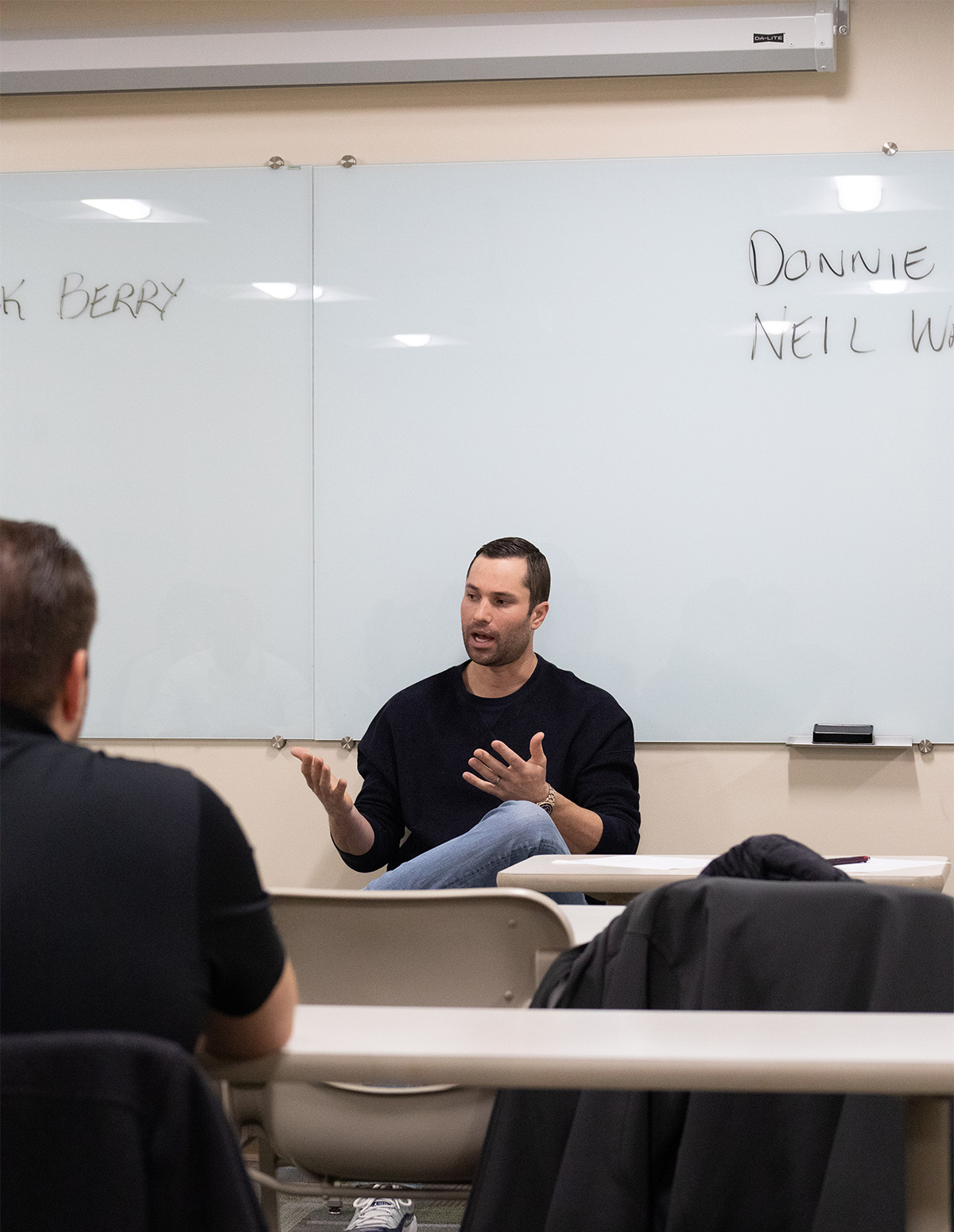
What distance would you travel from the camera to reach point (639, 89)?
299 centimetres

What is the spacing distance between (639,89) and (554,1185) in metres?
2.80

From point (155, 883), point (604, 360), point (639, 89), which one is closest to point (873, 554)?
point (604, 360)

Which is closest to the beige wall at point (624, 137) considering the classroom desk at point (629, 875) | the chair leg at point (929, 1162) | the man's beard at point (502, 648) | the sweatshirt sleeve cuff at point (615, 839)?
the sweatshirt sleeve cuff at point (615, 839)

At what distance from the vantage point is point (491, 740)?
→ 2.73 meters

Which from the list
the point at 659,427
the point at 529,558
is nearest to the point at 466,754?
the point at 529,558

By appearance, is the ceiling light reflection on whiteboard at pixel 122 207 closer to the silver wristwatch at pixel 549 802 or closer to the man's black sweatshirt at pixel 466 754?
the man's black sweatshirt at pixel 466 754

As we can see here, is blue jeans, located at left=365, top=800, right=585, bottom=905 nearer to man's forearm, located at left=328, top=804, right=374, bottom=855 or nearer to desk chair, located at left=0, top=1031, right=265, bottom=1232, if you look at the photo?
man's forearm, located at left=328, top=804, right=374, bottom=855

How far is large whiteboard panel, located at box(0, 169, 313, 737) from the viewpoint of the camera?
10.1 ft

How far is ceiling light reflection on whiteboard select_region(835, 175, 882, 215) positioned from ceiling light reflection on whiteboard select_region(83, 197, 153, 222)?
194cm

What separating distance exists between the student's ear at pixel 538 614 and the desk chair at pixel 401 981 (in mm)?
1538

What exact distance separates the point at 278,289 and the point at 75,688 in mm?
2418

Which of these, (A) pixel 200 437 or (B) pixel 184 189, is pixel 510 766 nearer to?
(A) pixel 200 437

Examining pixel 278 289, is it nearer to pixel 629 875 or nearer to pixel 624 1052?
pixel 629 875

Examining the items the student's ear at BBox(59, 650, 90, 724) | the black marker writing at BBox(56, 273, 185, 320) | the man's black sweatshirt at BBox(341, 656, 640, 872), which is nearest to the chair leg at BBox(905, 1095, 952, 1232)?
the student's ear at BBox(59, 650, 90, 724)
